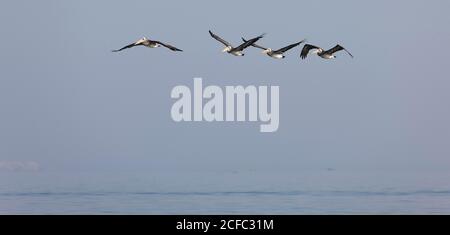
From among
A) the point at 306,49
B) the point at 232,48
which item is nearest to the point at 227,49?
the point at 232,48

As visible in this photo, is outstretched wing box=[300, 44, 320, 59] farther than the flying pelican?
Yes

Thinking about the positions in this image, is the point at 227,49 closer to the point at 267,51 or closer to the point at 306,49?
the point at 267,51

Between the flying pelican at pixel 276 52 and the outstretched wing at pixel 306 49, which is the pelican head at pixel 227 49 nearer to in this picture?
the flying pelican at pixel 276 52

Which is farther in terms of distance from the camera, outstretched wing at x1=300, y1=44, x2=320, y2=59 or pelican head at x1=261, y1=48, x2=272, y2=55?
outstretched wing at x1=300, y1=44, x2=320, y2=59

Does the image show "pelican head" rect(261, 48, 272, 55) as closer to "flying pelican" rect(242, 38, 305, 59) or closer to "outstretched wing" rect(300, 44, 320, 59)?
"flying pelican" rect(242, 38, 305, 59)

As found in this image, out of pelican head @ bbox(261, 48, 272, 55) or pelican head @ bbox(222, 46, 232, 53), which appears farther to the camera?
pelican head @ bbox(261, 48, 272, 55)

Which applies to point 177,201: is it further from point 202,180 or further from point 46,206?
point 202,180

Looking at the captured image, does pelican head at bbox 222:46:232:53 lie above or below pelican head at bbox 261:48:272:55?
below

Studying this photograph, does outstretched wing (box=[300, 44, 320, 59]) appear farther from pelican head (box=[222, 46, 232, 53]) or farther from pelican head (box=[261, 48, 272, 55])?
pelican head (box=[222, 46, 232, 53])

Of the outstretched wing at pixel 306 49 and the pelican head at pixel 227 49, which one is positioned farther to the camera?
the outstretched wing at pixel 306 49

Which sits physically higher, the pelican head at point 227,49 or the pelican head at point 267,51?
the pelican head at point 267,51

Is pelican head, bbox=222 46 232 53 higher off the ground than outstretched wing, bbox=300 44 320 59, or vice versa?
outstretched wing, bbox=300 44 320 59
